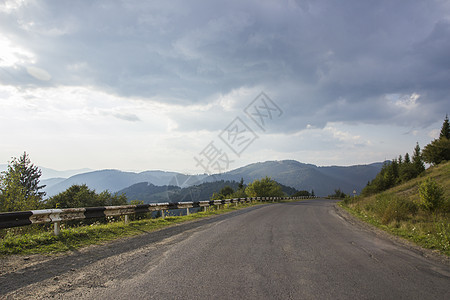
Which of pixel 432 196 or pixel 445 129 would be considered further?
pixel 445 129

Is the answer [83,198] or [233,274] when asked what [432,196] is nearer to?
[233,274]

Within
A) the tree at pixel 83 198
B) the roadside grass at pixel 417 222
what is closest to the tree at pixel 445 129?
the roadside grass at pixel 417 222

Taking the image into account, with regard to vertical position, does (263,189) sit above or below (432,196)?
below

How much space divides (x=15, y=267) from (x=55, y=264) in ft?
1.91

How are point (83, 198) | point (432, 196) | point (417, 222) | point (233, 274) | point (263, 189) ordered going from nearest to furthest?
point (233, 274)
point (417, 222)
point (432, 196)
point (83, 198)
point (263, 189)

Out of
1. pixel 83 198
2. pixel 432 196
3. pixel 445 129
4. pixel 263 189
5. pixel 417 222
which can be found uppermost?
pixel 445 129

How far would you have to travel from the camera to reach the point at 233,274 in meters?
3.88

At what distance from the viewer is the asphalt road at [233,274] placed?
319 centimetres

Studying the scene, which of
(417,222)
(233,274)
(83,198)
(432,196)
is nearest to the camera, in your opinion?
(233,274)

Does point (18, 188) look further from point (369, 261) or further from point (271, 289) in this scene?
point (369, 261)

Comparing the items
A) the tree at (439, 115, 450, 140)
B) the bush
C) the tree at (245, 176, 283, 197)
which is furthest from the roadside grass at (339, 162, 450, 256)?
the tree at (439, 115, 450, 140)

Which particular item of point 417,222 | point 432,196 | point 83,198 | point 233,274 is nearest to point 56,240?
point 233,274

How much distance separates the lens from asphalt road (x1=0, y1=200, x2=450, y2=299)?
3193mm

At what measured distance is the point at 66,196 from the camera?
1565 inches
